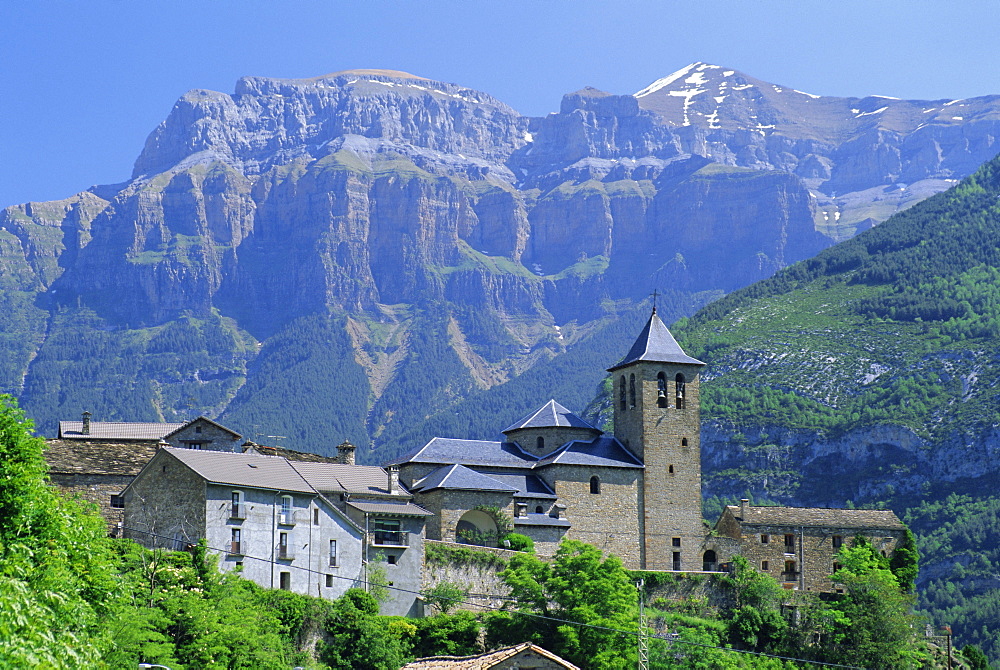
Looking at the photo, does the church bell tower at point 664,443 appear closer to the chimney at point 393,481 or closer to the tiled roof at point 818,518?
the tiled roof at point 818,518

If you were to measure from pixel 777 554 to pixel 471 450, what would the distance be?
2074cm

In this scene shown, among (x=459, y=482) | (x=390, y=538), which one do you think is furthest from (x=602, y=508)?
(x=390, y=538)

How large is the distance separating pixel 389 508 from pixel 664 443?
2141cm

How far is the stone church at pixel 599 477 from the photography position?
8081cm

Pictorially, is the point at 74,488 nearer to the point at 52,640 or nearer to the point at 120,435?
the point at 120,435

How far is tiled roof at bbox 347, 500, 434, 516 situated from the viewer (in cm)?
7488

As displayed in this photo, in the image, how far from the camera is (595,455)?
8706 centimetres

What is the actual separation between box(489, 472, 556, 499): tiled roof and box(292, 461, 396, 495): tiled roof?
731 cm

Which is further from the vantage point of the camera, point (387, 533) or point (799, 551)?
point (799, 551)

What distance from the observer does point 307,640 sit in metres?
66.6

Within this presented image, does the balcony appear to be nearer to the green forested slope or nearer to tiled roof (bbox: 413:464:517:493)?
tiled roof (bbox: 413:464:517:493)

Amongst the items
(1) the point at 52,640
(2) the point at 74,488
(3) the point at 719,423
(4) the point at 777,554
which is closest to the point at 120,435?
(2) the point at 74,488

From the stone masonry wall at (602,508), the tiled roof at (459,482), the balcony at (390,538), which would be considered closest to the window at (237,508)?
the balcony at (390,538)

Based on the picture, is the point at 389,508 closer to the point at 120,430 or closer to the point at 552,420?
the point at 552,420
